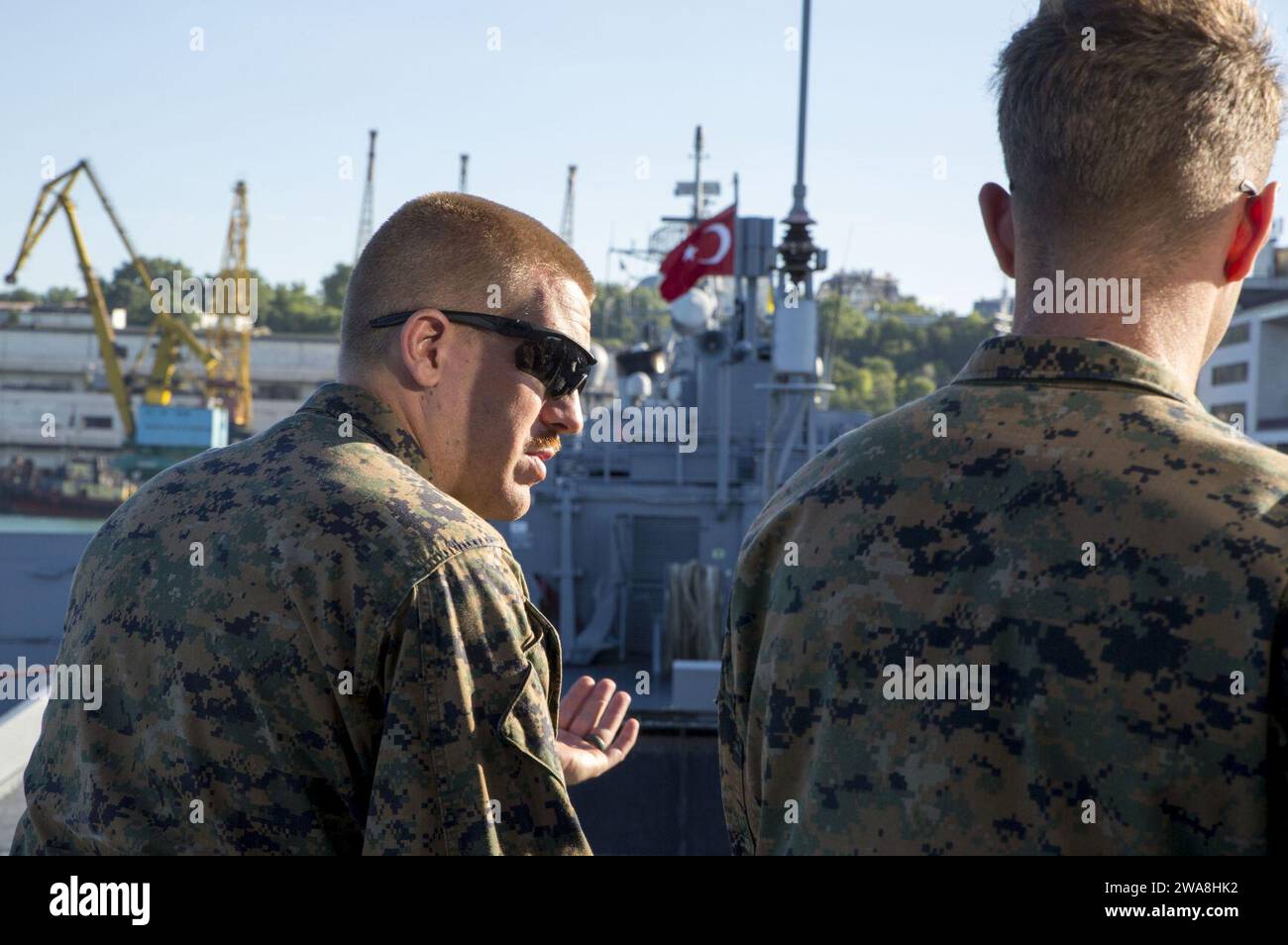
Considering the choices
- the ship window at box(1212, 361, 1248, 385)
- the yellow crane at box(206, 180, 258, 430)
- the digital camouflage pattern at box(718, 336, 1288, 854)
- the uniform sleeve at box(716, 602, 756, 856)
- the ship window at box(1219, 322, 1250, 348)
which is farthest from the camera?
the yellow crane at box(206, 180, 258, 430)

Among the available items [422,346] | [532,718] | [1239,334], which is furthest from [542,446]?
[1239,334]

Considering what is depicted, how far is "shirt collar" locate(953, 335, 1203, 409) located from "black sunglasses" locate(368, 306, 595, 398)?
30.6 inches

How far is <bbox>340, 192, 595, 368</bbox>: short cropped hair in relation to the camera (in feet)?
7.62

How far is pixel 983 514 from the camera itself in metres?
1.66

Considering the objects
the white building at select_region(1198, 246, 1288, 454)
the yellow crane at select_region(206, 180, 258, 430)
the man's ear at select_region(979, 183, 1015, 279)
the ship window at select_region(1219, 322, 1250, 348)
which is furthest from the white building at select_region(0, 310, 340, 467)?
the man's ear at select_region(979, 183, 1015, 279)

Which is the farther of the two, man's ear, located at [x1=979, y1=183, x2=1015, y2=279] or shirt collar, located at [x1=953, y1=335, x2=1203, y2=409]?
man's ear, located at [x1=979, y1=183, x2=1015, y2=279]

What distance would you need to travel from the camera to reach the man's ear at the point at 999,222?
184 centimetres

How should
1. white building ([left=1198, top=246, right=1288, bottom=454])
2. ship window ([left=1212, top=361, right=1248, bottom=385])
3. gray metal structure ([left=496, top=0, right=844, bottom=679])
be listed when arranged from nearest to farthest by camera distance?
gray metal structure ([left=496, top=0, right=844, bottom=679])
white building ([left=1198, top=246, right=1288, bottom=454])
ship window ([left=1212, top=361, right=1248, bottom=385])

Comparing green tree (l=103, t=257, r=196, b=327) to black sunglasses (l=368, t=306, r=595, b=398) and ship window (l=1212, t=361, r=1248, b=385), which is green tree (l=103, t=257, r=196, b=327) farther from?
black sunglasses (l=368, t=306, r=595, b=398)

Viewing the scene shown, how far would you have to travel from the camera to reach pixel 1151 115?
1666mm

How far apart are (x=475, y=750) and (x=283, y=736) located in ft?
0.89

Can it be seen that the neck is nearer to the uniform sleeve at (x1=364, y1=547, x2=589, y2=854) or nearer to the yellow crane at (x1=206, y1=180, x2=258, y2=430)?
the uniform sleeve at (x1=364, y1=547, x2=589, y2=854)

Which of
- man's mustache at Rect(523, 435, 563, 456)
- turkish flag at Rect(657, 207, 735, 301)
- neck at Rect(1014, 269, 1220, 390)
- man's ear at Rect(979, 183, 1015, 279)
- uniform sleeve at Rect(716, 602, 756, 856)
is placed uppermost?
turkish flag at Rect(657, 207, 735, 301)

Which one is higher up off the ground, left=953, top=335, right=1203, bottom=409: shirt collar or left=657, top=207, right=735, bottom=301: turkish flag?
left=657, top=207, right=735, bottom=301: turkish flag
